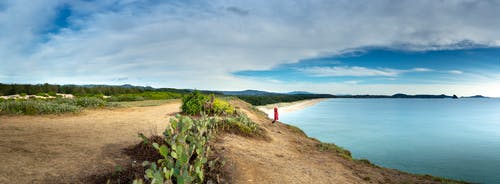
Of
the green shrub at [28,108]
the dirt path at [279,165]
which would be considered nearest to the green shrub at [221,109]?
the dirt path at [279,165]

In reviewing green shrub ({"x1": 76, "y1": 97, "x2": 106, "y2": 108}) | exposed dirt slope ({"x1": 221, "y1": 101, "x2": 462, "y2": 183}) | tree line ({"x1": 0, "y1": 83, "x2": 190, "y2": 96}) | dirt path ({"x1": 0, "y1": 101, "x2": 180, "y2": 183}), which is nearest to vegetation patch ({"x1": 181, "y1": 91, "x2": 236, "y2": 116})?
exposed dirt slope ({"x1": 221, "y1": 101, "x2": 462, "y2": 183})

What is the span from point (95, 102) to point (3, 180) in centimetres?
1229

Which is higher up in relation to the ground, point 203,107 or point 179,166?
point 203,107

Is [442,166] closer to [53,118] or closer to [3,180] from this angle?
[3,180]

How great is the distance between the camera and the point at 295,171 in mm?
5863

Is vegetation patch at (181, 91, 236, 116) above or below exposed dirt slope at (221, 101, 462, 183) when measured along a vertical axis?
above

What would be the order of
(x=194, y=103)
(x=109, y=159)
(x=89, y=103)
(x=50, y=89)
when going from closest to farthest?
1. (x=109, y=159)
2. (x=194, y=103)
3. (x=89, y=103)
4. (x=50, y=89)

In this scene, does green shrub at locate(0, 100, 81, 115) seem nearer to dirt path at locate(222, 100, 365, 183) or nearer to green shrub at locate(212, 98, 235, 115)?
green shrub at locate(212, 98, 235, 115)

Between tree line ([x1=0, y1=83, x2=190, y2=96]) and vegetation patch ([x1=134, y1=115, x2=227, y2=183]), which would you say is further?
tree line ([x1=0, y1=83, x2=190, y2=96])

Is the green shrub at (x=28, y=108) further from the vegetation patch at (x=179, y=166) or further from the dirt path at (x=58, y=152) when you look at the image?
the vegetation patch at (x=179, y=166)

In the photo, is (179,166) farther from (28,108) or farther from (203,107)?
(28,108)

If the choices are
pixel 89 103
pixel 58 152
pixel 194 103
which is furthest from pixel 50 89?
pixel 58 152

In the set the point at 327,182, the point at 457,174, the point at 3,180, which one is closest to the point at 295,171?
the point at 327,182

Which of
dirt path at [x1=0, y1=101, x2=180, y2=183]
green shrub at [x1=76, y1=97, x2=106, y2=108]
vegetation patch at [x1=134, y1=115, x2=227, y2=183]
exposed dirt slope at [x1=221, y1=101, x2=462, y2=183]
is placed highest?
green shrub at [x1=76, y1=97, x2=106, y2=108]
